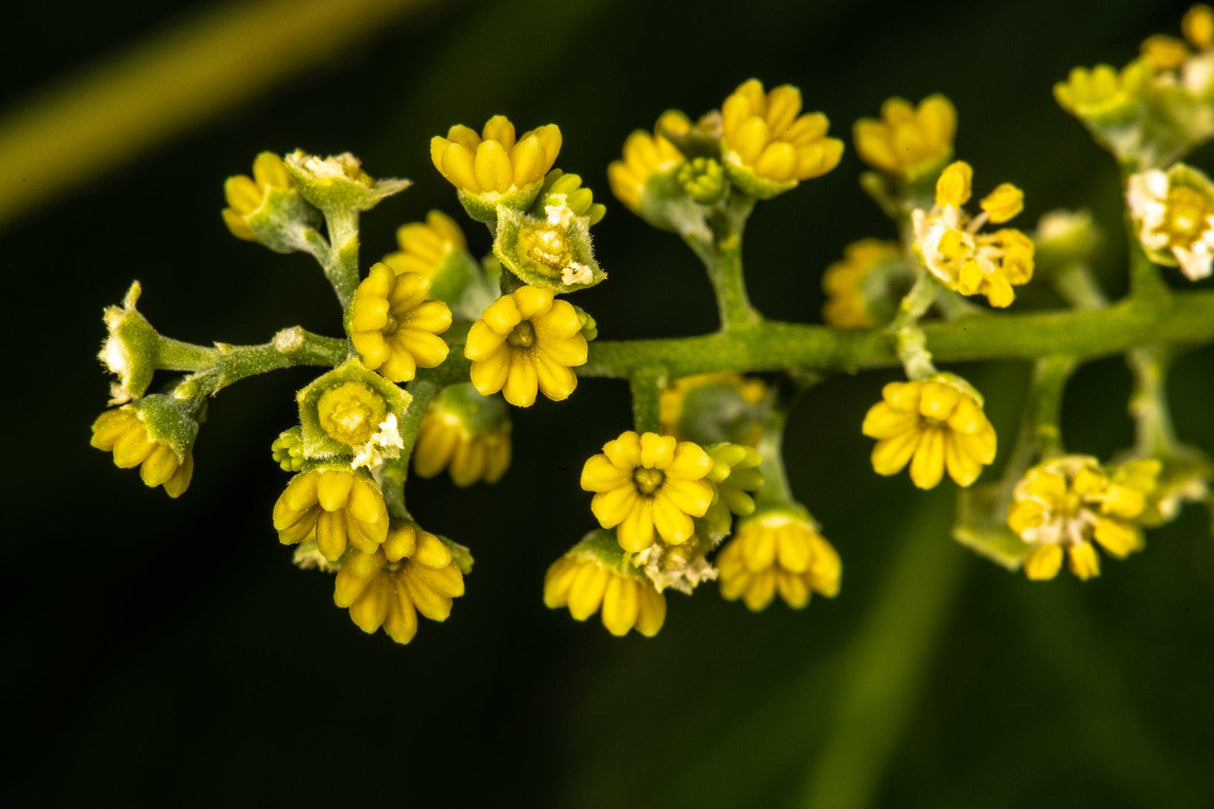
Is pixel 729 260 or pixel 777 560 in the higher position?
pixel 729 260

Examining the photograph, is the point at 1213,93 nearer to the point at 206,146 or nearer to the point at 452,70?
the point at 452,70

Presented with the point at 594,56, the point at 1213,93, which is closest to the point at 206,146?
the point at 594,56

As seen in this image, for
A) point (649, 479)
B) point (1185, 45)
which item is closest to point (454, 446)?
point (649, 479)

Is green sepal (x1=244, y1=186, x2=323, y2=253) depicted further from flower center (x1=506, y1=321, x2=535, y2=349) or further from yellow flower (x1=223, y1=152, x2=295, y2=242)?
flower center (x1=506, y1=321, x2=535, y2=349)

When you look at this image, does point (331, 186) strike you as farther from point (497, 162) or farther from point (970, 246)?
point (970, 246)

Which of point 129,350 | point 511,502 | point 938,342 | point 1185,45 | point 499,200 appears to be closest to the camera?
point 129,350
